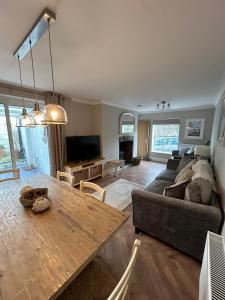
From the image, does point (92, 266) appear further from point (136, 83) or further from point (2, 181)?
point (136, 83)

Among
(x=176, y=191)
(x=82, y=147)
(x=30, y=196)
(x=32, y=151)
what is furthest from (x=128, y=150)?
(x=30, y=196)

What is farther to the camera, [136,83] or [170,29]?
[136,83]

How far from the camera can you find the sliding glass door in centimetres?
275

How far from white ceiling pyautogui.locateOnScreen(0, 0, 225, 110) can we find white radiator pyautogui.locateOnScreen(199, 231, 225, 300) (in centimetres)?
184

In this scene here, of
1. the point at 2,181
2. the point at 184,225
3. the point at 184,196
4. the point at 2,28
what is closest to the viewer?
the point at 2,28

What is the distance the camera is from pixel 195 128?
5.23 m

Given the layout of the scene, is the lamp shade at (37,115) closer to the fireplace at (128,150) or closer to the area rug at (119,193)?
the area rug at (119,193)

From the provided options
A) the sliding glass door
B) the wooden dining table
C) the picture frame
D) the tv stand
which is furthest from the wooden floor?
the picture frame

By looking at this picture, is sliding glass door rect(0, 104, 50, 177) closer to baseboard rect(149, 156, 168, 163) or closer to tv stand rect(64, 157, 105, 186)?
tv stand rect(64, 157, 105, 186)

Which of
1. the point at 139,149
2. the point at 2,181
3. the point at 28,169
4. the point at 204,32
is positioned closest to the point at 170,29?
the point at 204,32

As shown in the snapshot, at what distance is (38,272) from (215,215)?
1.59m

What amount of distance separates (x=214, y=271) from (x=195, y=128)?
5.33 meters

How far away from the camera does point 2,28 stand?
3.95ft

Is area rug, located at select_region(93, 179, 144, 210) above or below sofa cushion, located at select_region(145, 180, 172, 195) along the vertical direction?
below
